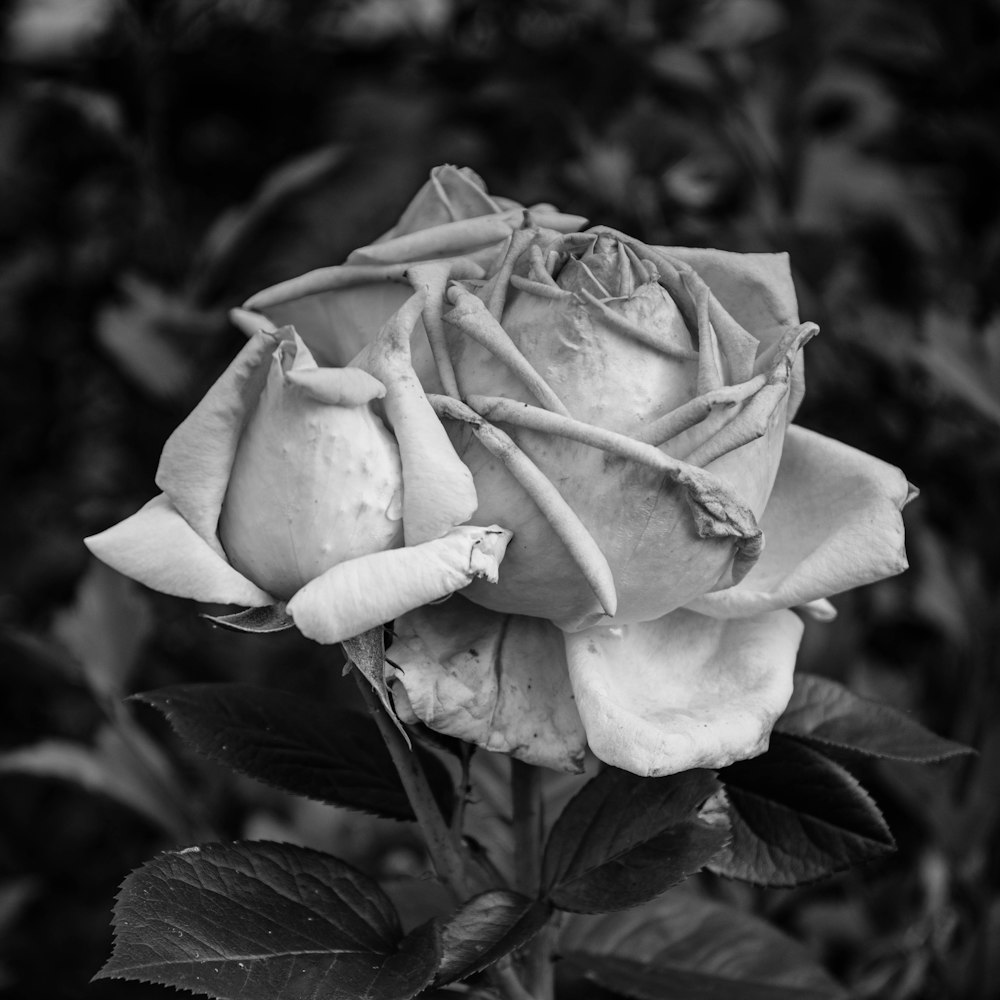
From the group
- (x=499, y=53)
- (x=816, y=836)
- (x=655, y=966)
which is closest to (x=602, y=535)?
(x=816, y=836)

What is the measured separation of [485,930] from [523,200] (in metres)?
1.01

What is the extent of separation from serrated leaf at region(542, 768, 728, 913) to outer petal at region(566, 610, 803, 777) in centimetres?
5

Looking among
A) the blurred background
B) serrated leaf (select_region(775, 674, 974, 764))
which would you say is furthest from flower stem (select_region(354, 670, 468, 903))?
the blurred background

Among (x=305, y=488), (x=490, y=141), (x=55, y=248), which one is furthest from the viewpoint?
(x=55, y=248)

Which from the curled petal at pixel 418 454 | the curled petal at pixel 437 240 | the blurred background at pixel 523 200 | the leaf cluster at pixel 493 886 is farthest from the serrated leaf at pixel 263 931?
the blurred background at pixel 523 200

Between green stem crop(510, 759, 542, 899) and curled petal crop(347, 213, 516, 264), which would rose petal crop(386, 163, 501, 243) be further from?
A: green stem crop(510, 759, 542, 899)

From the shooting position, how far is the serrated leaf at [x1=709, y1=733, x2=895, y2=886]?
2.18 ft

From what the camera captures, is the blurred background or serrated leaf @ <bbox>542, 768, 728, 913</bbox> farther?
the blurred background

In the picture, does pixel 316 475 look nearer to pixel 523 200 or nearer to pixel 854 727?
pixel 854 727

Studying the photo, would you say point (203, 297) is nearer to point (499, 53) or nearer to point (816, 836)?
point (499, 53)

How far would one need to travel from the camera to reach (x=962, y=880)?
1110mm

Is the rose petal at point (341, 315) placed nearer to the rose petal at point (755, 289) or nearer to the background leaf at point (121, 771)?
the rose petal at point (755, 289)

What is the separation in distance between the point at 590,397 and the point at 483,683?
15cm

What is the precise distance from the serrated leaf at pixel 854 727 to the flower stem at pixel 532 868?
16 cm
